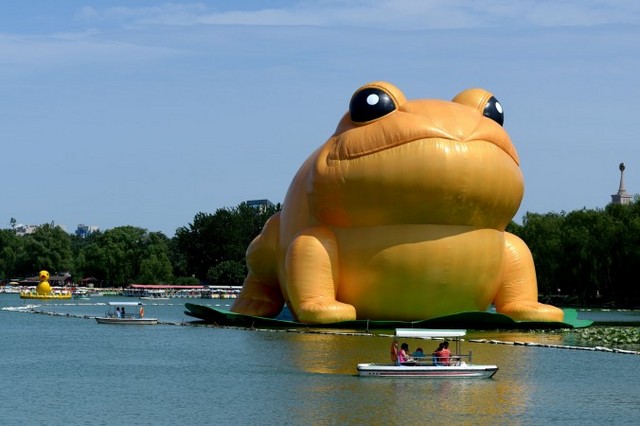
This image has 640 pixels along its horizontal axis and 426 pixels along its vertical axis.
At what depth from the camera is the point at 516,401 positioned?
960 inches

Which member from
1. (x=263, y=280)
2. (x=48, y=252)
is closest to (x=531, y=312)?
(x=263, y=280)

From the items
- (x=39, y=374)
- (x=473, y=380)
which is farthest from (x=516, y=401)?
(x=39, y=374)

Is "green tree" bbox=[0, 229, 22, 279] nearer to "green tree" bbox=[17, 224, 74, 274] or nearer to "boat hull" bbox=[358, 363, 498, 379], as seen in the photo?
"green tree" bbox=[17, 224, 74, 274]

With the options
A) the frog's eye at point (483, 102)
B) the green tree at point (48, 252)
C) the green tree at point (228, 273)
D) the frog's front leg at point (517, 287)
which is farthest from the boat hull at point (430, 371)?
the green tree at point (48, 252)

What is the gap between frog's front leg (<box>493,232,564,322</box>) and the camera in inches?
1604

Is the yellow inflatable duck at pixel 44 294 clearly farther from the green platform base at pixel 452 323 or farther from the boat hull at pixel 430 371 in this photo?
the boat hull at pixel 430 371

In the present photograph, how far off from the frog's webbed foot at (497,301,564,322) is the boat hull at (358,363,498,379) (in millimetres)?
13416

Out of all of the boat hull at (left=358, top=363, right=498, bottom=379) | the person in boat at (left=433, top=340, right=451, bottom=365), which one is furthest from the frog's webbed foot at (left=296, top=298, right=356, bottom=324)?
the boat hull at (left=358, top=363, right=498, bottom=379)

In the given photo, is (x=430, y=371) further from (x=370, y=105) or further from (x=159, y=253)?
(x=159, y=253)

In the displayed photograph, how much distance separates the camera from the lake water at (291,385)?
22.7 meters

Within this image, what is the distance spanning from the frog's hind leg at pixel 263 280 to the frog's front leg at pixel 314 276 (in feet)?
16.6

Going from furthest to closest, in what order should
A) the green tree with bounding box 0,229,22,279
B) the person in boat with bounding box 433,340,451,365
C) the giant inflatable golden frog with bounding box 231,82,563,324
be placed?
1. the green tree with bounding box 0,229,22,279
2. the giant inflatable golden frog with bounding box 231,82,563,324
3. the person in boat with bounding box 433,340,451,365

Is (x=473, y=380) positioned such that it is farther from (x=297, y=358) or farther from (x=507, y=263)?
(x=507, y=263)

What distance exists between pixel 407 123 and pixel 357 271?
4944mm
